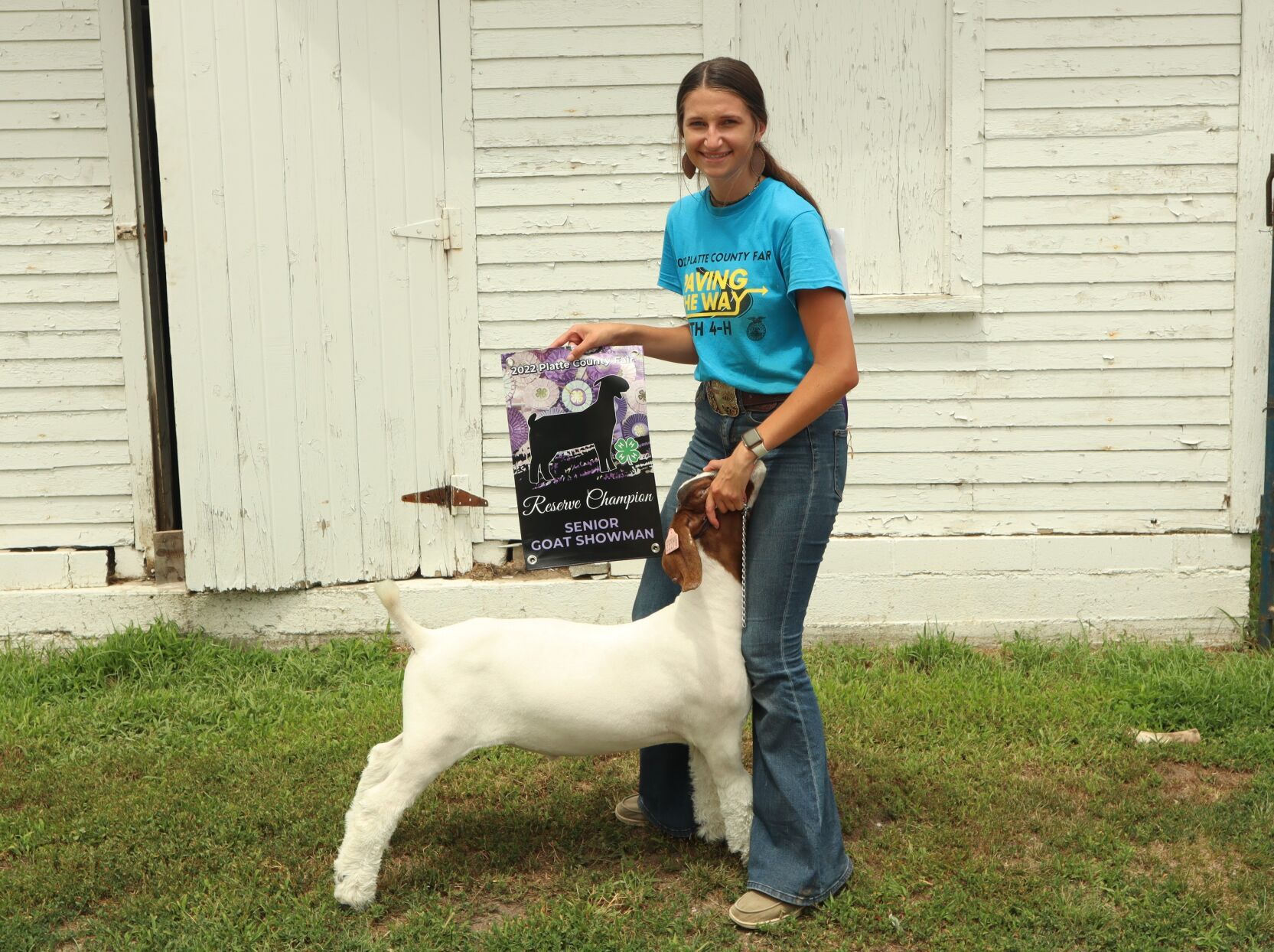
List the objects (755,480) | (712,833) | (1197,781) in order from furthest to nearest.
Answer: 1. (1197,781)
2. (712,833)
3. (755,480)

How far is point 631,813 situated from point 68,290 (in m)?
3.69

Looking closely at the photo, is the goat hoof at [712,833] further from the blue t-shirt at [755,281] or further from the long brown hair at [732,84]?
the long brown hair at [732,84]

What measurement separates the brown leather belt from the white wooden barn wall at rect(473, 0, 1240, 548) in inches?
95.1

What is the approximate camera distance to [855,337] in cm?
573

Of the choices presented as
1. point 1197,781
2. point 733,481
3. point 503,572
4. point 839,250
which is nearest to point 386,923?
point 733,481

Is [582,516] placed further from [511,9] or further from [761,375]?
[511,9]

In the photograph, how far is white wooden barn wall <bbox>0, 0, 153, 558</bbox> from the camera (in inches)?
224

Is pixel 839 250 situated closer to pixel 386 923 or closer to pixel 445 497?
pixel 386 923

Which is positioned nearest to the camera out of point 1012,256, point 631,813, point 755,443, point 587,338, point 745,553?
point 755,443

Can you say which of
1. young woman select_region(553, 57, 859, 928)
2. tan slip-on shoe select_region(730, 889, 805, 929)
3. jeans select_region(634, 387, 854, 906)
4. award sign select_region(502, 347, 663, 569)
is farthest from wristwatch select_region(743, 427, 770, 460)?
tan slip-on shoe select_region(730, 889, 805, 929)

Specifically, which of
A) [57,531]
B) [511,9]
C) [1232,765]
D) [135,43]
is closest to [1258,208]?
[1232,765]

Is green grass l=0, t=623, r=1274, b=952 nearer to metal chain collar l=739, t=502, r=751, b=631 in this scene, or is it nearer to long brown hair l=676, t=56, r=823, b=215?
metal chain collar l=739, t=502, r=751, b=631

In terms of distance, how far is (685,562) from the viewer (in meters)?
3.34

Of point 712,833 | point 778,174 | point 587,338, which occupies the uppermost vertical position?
point 778,174
